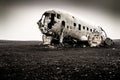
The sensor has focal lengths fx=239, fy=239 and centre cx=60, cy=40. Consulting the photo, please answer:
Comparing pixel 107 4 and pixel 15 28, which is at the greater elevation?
pixel 107 4

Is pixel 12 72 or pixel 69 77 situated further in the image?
pixel 12 72

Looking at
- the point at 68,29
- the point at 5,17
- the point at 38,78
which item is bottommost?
the point at 38,78

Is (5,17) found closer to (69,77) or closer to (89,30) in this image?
(89,30)

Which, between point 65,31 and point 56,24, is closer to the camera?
point 56,24

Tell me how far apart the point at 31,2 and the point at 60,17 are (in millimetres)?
5609

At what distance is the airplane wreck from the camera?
37.7 ft

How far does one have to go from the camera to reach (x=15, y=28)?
57.8 feet

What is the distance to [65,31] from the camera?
11797mm

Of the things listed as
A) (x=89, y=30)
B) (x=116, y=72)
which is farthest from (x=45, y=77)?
(x=89, y=30)

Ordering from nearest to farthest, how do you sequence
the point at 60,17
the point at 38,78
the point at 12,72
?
the point at 38,78, the point at 12,72, the point at 60,17

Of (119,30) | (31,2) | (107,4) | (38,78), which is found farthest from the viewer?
(119,30)

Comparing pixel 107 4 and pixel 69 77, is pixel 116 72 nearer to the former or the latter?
pixel 69 77

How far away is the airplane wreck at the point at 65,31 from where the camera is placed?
11.5m

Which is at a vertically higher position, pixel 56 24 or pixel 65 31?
pixel 56 24
